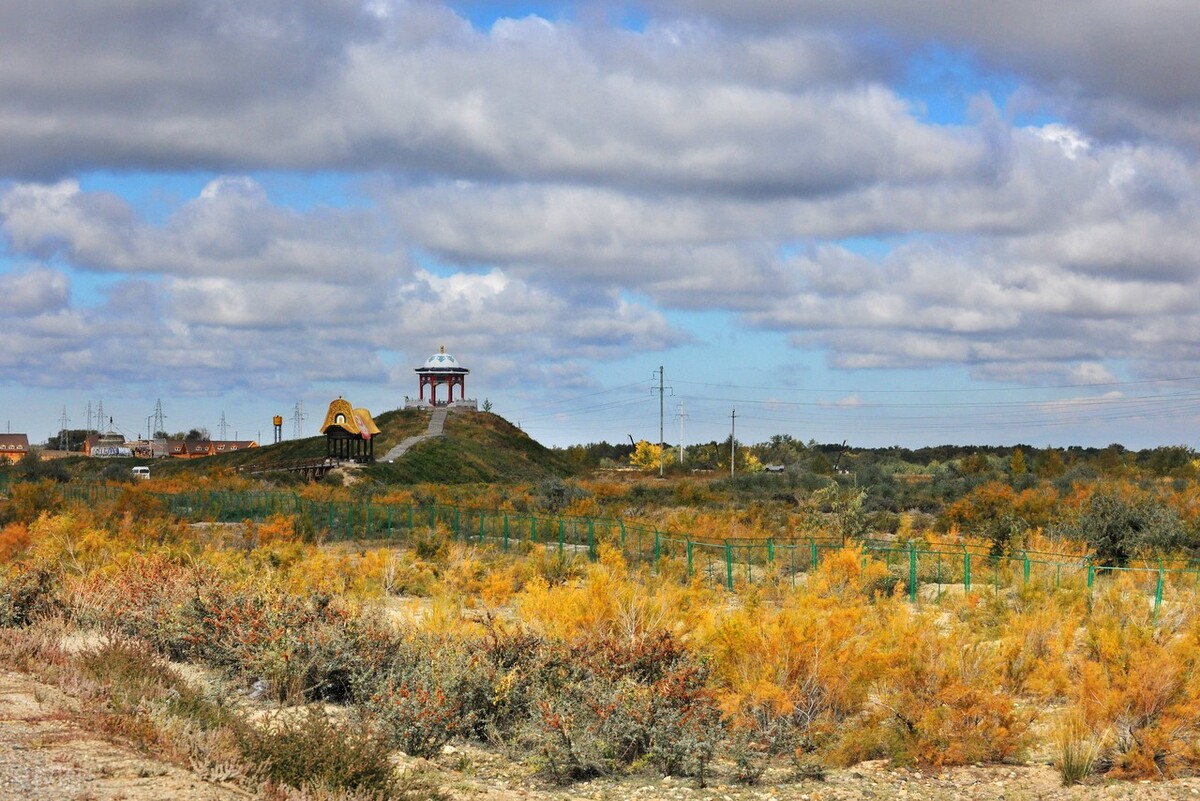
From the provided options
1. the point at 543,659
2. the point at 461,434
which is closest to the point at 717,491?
the point at 461,434

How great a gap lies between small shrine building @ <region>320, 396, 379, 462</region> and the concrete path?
2.04m

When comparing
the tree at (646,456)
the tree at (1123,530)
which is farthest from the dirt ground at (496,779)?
the tree at (646,456)

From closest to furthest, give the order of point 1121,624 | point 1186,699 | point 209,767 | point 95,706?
point 209,767 → point 95,706 → point 1186,699 → point 1121,624

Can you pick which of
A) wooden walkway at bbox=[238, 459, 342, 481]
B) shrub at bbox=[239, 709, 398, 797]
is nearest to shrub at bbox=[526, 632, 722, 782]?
shrub at bbox=[239, 709, 398, 797]

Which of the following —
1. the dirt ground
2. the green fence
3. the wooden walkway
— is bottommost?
the dirt ground

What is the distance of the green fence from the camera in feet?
87.5

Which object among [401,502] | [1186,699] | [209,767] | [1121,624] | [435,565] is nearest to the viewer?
[209,767]

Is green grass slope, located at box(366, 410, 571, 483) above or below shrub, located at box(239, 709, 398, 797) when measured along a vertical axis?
above

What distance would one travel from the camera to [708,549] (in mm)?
34125

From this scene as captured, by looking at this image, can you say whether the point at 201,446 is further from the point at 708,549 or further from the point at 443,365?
the point at 708,549

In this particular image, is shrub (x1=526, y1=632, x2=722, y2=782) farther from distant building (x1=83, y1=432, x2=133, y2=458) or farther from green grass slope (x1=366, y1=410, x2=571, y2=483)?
distant building (x1=83, y1=432, x2=133, y2=458)

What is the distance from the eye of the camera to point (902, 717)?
13703mm

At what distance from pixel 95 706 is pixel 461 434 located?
318 feet

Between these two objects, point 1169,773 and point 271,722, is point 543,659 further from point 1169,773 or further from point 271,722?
point 1169,773
